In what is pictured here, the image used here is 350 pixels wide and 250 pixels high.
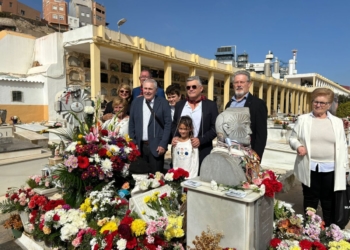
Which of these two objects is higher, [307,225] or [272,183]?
[272,183]

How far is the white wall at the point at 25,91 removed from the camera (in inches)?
423

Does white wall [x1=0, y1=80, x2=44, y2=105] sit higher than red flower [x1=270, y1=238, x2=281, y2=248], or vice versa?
white wall [x1=0, y1=80, x2=44, y2=105]

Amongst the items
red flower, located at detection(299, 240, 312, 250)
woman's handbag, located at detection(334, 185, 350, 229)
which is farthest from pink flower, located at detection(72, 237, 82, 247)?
woman's handbag, located at detection(334, 185, 350, 229)

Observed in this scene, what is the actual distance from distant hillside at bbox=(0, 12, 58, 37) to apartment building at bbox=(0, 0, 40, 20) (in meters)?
14.2

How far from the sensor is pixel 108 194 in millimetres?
2139

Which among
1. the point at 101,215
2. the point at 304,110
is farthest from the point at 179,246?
the point at 304,110

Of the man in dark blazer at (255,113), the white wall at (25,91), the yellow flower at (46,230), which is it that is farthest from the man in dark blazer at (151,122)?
the white wall at (25,91)

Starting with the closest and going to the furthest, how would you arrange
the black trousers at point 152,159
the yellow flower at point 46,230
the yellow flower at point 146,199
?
the yellow flower at point 146,199 < the yellow flower at point 46,230 < the black trousers at point 152,159

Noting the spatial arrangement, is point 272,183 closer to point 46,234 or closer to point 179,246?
point 179,246

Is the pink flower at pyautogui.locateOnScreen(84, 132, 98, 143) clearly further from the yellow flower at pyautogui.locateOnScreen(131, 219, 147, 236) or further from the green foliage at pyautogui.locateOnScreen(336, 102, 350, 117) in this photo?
the green foliage at pyautogui.locateOnScreen(336, 102, 350, 117)

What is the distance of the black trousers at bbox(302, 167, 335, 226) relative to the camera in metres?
2.17

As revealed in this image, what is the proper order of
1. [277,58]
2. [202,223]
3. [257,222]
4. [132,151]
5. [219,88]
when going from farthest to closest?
[277,58] → [219,88] → [132,151] → [202,223] → [257,222]

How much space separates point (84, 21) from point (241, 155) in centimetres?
4235

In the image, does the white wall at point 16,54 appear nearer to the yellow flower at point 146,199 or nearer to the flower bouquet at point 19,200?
the flower bouquet at point 19,200
